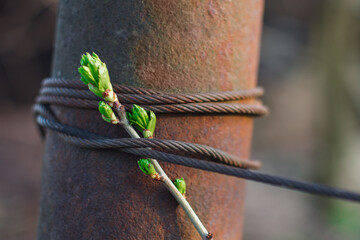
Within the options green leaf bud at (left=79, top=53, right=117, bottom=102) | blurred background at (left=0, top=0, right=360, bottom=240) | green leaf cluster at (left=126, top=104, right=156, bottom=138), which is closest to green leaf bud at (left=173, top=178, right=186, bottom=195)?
green leaf cluster at (left=126, top=104, right=156, bottom=138)

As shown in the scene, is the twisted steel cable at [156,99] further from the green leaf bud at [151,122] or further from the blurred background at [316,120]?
the blurred background at [316,120]

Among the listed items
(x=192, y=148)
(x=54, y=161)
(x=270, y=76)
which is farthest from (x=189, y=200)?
(x=270, y=76)

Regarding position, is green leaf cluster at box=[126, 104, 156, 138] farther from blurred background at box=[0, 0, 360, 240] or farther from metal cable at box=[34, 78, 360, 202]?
blurred background at box=[0, 0, 360, 240]

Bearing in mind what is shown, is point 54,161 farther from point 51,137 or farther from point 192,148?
point 192,148

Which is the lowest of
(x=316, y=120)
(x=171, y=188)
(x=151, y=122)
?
(x=171, y=188)

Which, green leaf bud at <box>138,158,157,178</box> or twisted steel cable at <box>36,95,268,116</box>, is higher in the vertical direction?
twisted steel cable at <box>36,95,268,116</box>

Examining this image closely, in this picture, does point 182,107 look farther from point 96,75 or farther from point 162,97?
point 96,75

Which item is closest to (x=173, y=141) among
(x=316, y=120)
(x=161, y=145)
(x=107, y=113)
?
(x=161, y=145)
